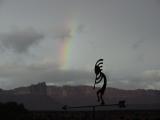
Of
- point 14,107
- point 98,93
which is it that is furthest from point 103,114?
point 98,93

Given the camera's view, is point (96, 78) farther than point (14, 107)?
No

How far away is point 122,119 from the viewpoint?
138250mm

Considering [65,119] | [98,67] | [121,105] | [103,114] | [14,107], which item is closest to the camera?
[121,105]

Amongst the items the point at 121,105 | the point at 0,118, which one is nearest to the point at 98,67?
the point at 121,105

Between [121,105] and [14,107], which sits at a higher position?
[14,107]

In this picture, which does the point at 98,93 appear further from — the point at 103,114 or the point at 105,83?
the point at 103,114

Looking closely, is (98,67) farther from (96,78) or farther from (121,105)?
(121,105)

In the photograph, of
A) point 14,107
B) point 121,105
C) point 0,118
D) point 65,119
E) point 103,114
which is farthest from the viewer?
point 103,114

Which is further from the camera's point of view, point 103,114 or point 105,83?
point 103,114

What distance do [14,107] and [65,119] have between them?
59.0ft

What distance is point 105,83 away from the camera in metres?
17.7

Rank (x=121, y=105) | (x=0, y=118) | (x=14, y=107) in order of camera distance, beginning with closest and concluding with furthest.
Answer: (x=121, y=105) < (x=0, y=118) < (x=14, y=107)

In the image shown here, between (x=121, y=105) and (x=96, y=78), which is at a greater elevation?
(x=96, y=78)

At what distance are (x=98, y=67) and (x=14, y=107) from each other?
106 m
